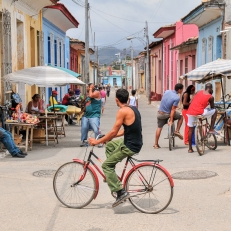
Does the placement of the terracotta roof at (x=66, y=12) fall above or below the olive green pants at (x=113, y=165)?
above

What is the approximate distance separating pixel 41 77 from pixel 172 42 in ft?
78.3

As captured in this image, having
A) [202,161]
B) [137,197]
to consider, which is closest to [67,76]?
[202,161]

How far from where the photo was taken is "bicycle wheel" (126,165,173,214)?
19.4 ft

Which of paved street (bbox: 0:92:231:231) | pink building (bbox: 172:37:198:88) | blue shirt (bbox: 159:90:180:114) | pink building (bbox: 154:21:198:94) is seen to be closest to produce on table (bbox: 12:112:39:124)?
paved street (bbox: 0:92:231:231)

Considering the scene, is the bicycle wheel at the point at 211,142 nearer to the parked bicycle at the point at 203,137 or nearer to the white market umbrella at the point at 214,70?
the parked bicycle at the point at 203,137

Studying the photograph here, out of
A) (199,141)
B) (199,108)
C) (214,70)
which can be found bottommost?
(199,141)

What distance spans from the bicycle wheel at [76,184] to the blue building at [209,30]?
1440 centimetres

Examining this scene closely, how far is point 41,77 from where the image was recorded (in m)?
11.7

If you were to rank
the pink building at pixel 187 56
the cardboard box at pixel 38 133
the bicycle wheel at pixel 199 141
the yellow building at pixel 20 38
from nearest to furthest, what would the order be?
the bicycle wheel at pixel 199 141 → the yellow building at pixel 20 38 → the cardboard box at pixel 38 133 → the pink building at pixel 187 56

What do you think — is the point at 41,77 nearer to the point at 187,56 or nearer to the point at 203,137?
the point at 203,137

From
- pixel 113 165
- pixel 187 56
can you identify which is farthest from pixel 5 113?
pixel 187 56

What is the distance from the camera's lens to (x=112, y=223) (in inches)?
219

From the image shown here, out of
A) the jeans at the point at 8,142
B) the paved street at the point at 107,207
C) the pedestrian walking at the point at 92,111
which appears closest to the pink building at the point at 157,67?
the pedestrian walking at the point at 92,111

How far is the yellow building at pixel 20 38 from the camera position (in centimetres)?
1236
